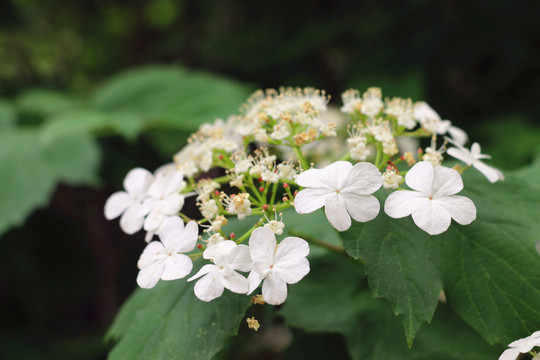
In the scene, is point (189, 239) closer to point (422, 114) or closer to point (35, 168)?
point (422, 114)

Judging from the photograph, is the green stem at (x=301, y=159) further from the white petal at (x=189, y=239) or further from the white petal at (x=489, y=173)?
the white petal at (x=489, y=173)

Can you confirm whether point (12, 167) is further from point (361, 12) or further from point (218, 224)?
point (361, 12)

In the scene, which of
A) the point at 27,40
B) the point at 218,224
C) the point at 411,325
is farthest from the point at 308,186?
the point at 27,40

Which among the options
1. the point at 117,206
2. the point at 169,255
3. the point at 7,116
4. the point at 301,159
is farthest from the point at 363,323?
the point at 7,116

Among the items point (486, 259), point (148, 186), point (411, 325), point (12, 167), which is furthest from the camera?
point (12, 167)

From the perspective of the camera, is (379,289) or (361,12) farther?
(361,12)

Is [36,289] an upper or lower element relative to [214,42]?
lower

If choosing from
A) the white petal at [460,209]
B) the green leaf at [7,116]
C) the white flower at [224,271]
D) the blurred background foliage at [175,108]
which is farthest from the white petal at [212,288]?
the green leaf at [7,116]

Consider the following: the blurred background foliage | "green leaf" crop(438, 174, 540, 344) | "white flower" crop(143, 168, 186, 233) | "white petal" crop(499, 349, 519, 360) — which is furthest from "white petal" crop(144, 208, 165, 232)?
the blurred background foliage
